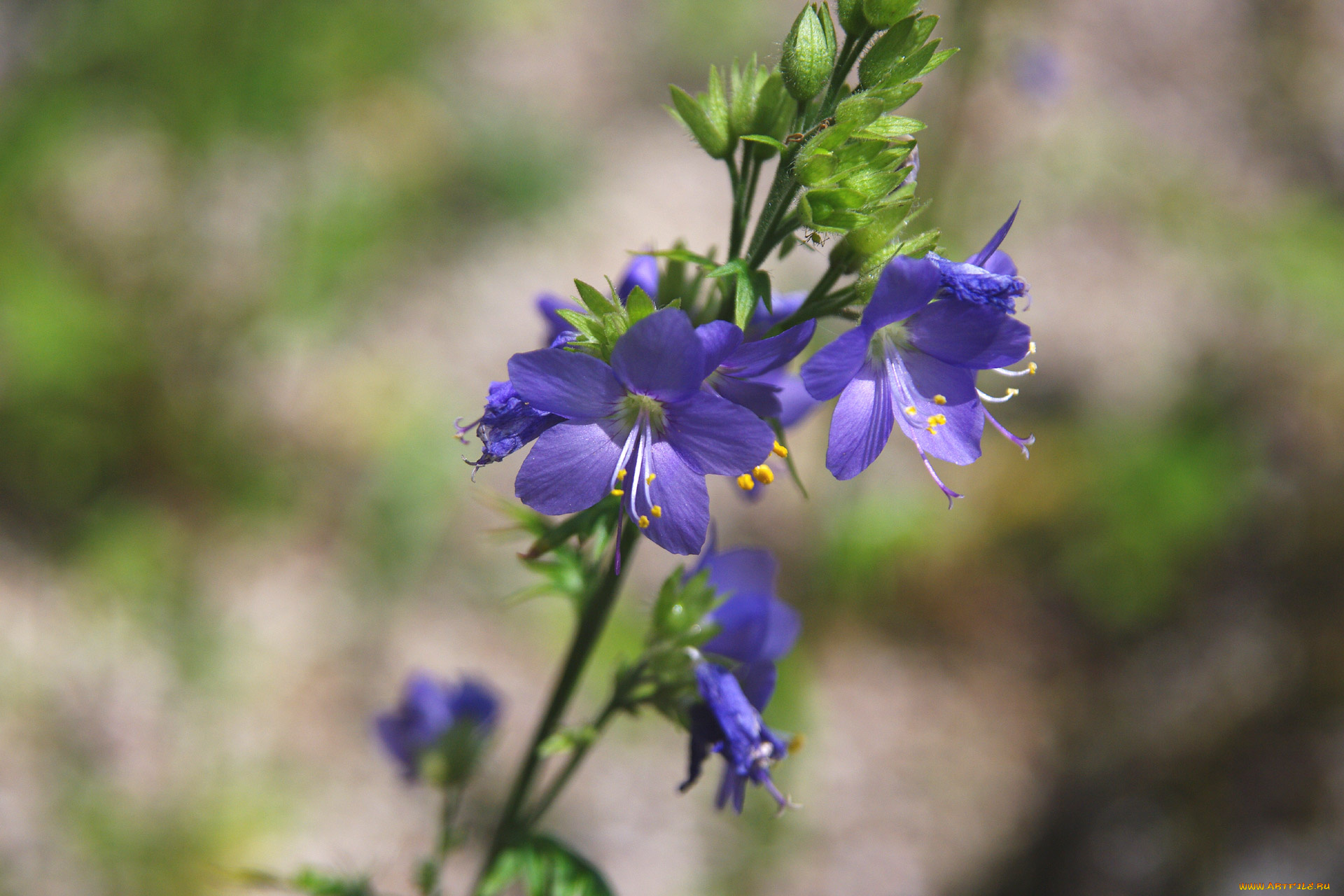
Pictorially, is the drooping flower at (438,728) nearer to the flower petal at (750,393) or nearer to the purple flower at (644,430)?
the purple flower at (644,430)

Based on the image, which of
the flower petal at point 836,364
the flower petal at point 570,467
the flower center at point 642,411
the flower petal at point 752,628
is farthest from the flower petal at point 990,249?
the flower petal at point 752,628

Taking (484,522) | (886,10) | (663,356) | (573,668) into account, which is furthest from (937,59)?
(484,522)

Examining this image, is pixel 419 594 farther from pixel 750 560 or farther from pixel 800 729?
pixel 750 560

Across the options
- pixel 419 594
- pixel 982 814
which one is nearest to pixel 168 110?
pixel 419 594

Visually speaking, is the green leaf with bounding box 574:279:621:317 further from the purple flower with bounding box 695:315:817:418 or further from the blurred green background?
the blurred green background

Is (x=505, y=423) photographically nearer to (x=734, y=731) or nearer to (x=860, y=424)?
(x=860, y=424)

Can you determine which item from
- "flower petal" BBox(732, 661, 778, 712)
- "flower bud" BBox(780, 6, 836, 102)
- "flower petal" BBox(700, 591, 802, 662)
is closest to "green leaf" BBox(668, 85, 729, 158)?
"flower bud" BBox(780, 6, 836, 102)
